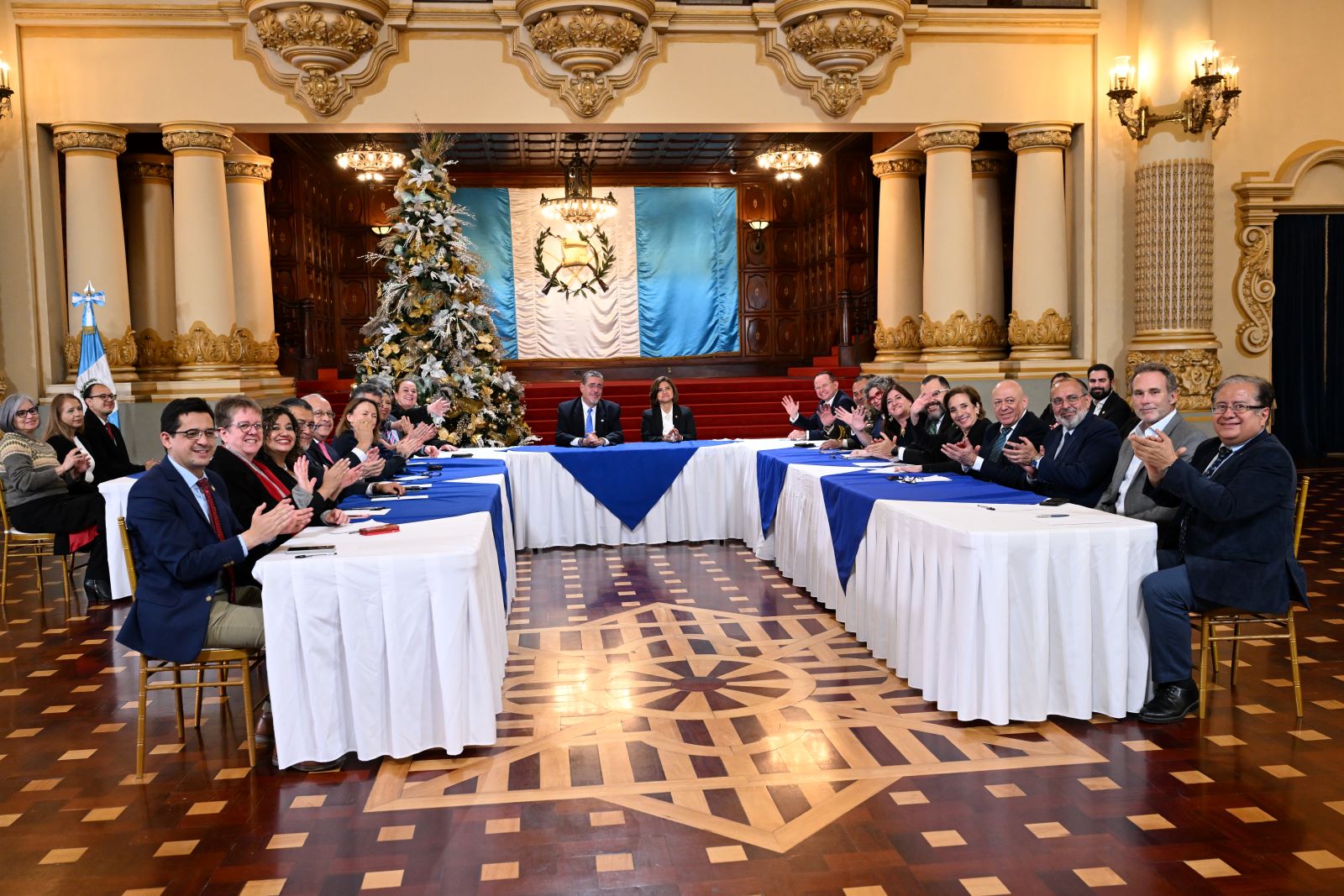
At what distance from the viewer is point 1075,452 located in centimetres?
530

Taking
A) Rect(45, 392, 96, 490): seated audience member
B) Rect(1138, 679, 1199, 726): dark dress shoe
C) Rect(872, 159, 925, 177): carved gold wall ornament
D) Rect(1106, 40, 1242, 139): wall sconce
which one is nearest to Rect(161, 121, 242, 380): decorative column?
Rect(45, 392, 96, 490): seated audience member

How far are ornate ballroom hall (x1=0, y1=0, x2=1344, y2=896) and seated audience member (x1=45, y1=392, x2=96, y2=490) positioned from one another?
0.99 m

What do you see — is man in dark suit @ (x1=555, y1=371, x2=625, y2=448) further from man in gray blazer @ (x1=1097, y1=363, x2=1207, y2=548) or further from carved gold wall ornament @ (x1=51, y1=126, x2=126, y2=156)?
man in gray blazer @ (x1=1097, y1=363, x2=1207, y2=548)

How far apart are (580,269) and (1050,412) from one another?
989 centimetres

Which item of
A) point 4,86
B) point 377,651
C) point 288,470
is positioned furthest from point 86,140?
point 377,651

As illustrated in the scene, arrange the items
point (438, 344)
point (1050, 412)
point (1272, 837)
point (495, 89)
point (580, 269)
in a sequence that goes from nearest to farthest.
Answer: point (1272, 837), point (1050, 412), point (495, 89), point (438, 344), point (580, 269)

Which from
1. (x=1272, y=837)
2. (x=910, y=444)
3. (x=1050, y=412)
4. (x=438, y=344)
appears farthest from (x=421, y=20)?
(x=1272, y=837)

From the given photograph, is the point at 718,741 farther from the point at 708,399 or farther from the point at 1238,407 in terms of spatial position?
the point at 708,399

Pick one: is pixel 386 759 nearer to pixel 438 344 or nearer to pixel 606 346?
pixel 438 344

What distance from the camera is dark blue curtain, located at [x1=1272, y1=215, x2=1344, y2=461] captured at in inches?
448

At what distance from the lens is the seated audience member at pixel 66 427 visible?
7105 mm

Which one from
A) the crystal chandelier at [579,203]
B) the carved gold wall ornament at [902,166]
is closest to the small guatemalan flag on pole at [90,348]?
the crystal chandelier at [579,203]

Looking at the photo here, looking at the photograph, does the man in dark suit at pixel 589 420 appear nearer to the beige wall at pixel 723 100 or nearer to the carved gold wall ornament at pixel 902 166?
the beige wall at pixel 723 100

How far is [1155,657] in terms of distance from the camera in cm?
429
